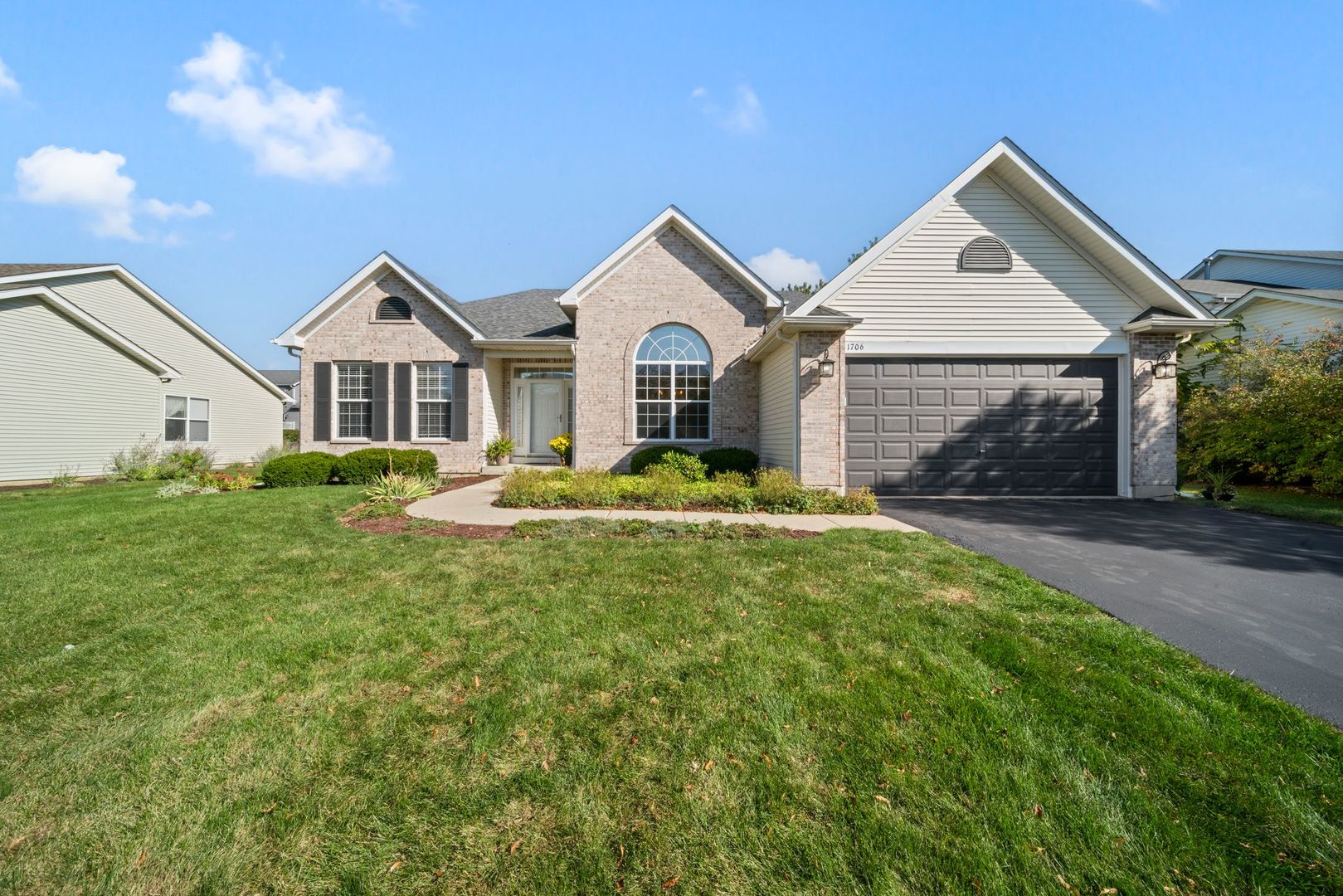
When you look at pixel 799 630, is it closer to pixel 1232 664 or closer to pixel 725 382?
pixel 1232 664

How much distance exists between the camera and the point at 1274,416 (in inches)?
432

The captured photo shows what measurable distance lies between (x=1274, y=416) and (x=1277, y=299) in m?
7.27

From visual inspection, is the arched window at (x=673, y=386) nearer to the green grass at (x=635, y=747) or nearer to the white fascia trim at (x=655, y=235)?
the white fascia trim at (x=655, y=235)

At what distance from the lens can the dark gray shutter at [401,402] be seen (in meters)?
15.2

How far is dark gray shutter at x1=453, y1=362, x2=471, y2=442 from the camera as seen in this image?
49.8 ft

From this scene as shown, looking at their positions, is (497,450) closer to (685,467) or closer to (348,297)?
(348,297)

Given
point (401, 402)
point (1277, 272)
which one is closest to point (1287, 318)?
point (1277, 272)

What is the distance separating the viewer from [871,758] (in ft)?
8.21

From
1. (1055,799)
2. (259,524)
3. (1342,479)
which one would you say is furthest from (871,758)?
(1342,479)

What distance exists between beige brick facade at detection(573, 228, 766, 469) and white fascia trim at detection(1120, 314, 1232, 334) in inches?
291

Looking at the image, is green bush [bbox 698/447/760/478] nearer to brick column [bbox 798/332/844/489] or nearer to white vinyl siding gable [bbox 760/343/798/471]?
white vinyl siding gable [bbox 760/343/798/471]

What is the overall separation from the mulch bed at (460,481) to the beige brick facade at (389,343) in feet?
2.17

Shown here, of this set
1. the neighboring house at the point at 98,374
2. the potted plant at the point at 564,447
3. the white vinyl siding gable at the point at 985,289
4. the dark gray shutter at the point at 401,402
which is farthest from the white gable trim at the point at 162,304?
the white vinyl siding gable at the point at 985,289

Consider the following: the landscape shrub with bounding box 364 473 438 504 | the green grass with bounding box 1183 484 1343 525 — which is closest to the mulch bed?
the landscape shrub with bounding box 364 473 438 504
